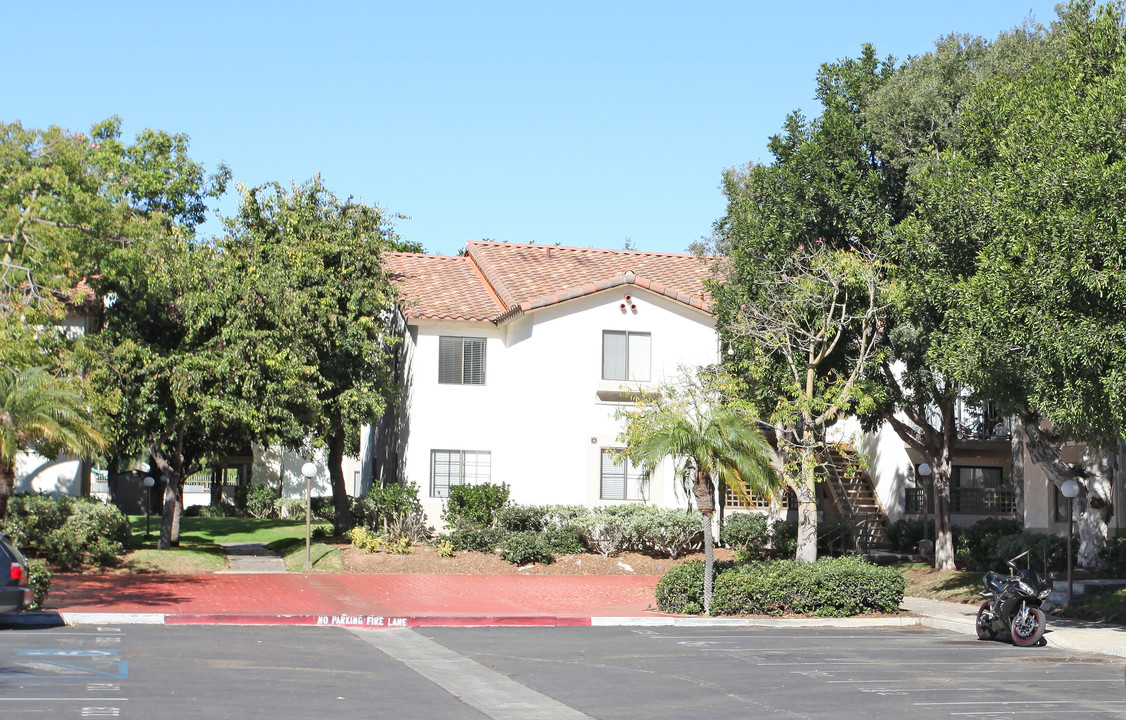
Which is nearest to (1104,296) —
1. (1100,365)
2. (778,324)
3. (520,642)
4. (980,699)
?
(1100,365)

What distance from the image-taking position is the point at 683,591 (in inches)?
767

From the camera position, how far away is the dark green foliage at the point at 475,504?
2752 centimetres

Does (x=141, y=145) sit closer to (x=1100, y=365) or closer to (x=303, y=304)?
(x=303, y=304)

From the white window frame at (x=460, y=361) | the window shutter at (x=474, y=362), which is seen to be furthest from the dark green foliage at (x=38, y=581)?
the window shutter at (x=474, y=362)

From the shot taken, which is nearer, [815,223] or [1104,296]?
[1104,296]

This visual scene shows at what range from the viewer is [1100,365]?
14.8m

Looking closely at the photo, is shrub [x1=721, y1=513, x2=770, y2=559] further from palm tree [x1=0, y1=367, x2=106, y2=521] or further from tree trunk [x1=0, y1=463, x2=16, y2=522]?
tree trunk [x1=0, y1=463, x2=16, y2=522]

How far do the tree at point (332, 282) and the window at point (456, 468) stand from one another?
6.69 ft

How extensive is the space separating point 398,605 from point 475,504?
7.90 metres

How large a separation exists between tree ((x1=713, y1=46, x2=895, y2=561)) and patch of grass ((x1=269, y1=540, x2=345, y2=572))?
10.4m

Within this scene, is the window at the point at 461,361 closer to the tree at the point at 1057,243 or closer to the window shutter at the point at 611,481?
the window shutter at the point at 611,481

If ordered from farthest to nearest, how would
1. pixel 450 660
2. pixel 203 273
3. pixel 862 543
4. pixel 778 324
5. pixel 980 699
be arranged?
pixel 862 543
pixel 203 273
pixel 778 324
pixel 450 660
pixel 980 699

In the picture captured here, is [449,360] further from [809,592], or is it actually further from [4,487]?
[809,592]

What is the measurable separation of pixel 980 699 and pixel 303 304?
18.9 m
